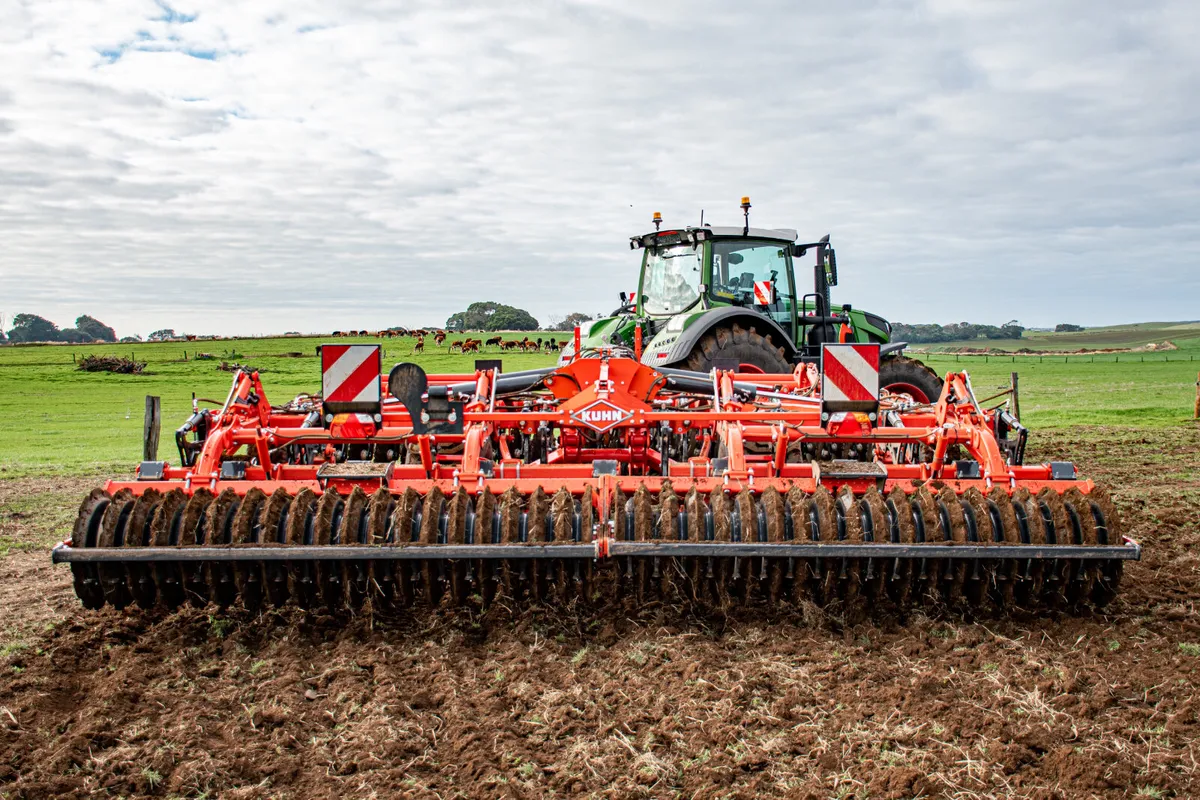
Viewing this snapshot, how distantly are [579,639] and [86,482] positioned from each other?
29.4 feet

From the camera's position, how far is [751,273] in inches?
412

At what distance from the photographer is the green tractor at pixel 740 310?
353 inches

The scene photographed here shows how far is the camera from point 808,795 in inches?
118

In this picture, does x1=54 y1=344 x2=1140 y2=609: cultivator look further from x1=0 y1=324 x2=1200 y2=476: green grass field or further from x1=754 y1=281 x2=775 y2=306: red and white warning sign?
x1=0 y1=324 x2=1200 y2=476: green grass field

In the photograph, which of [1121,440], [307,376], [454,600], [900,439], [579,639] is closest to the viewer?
[579,639]

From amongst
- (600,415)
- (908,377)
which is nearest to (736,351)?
(908,377)

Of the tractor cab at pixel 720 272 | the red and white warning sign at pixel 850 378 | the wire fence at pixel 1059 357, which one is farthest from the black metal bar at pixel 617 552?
the wire fence at pixel 1059 357

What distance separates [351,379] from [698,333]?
4039 mm

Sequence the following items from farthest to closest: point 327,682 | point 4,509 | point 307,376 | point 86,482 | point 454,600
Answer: point 307,376 → point 86,482 → point 4,509 → point 454,600 → point 327,682

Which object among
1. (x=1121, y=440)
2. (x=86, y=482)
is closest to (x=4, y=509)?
(x=86, y=482)

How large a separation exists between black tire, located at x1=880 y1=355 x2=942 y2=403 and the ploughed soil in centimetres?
474

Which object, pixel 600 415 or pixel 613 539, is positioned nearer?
pixel 613 539

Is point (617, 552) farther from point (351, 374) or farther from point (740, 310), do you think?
point (740, 310)

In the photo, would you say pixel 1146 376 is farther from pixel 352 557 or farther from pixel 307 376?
pixel 352 557
